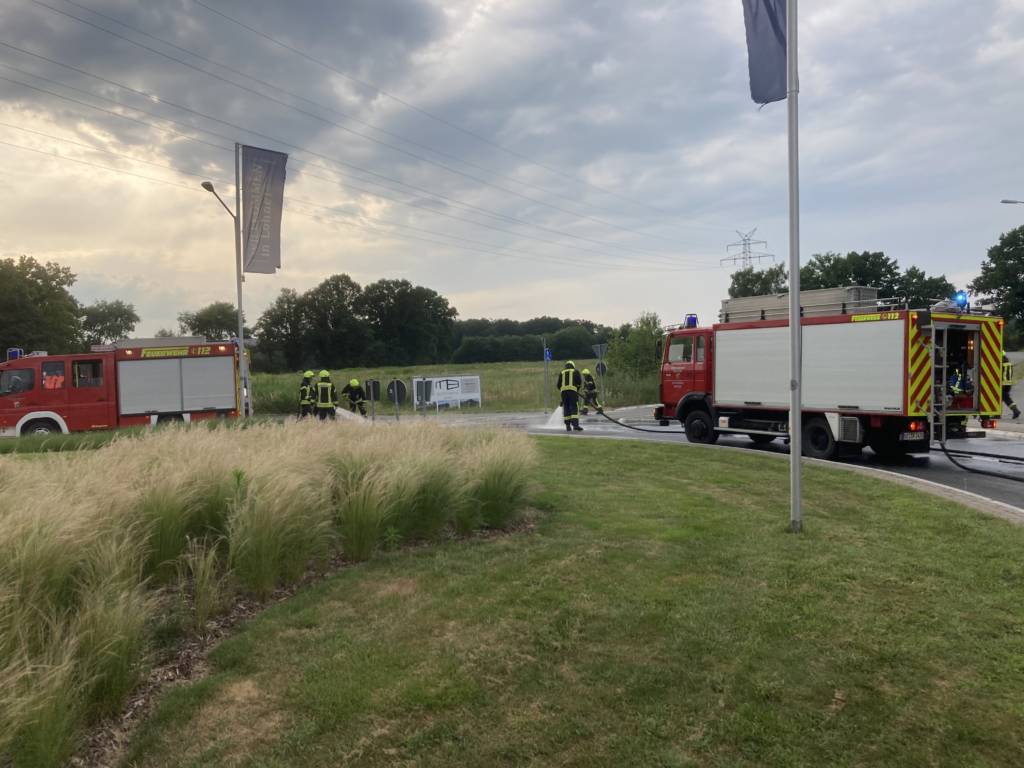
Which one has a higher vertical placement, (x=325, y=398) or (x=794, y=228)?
(x=794, y=228)

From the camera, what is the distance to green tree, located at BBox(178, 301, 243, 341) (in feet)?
354

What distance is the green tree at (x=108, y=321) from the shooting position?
10531 centimetres

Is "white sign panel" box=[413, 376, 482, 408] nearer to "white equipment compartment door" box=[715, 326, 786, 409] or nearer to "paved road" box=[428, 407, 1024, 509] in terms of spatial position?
"paved road" box=[428, 407, 1024, 509]

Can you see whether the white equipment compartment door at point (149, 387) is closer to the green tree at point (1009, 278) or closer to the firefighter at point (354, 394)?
the firefighter at point (354, 394)

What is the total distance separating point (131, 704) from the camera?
336 centimetres

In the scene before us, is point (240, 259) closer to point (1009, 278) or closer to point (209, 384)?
point (209, 384)

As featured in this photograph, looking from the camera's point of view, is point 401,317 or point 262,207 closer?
point 262,207

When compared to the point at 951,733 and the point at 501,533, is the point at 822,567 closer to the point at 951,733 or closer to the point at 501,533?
the point at 951,733

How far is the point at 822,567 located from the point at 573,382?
14.4 m

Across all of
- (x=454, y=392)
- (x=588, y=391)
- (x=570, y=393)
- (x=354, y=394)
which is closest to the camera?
(x=570, y=393)

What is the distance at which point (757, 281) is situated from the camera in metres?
79.1

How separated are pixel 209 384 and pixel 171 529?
1921cm

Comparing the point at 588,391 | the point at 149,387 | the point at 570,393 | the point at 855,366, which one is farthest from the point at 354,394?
the point at 855,366

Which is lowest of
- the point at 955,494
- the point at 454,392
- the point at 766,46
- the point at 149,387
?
the point at 955,494
